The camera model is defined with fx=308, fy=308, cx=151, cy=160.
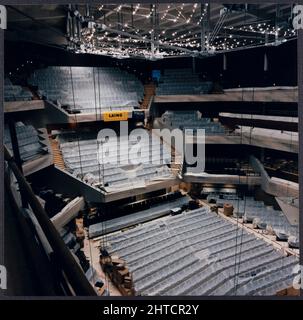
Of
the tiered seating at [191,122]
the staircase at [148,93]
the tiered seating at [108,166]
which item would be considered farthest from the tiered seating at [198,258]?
the staircase at [148,93]

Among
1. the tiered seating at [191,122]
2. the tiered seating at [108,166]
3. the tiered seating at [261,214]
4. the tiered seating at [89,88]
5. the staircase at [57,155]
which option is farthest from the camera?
the tiered seating at [191,122]

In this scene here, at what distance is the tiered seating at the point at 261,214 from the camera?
31.7 ft

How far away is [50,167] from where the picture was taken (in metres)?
10.7

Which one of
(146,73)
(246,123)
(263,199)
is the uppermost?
(146,73)

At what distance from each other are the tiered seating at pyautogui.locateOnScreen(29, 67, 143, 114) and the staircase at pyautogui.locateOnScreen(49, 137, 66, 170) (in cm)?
153

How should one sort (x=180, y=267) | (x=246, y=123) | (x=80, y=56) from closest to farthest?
(x=180, y=267)
(x=246, y=123)
(x=80, y=56)

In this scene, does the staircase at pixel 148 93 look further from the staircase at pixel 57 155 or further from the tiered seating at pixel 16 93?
the tiered seating at pixel 16 93

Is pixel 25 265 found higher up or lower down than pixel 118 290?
higher up

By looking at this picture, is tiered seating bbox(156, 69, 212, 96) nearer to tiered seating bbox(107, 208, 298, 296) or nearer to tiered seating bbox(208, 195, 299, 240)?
tiered seating bbox(208, 195, 299, 240)

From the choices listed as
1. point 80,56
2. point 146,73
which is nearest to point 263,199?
point 146,73

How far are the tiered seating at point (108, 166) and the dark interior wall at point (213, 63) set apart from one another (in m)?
3.52

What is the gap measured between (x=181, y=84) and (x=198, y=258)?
9.56 m

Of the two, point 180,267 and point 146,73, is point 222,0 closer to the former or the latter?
point 180,267

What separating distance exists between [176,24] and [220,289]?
9.28 meters
